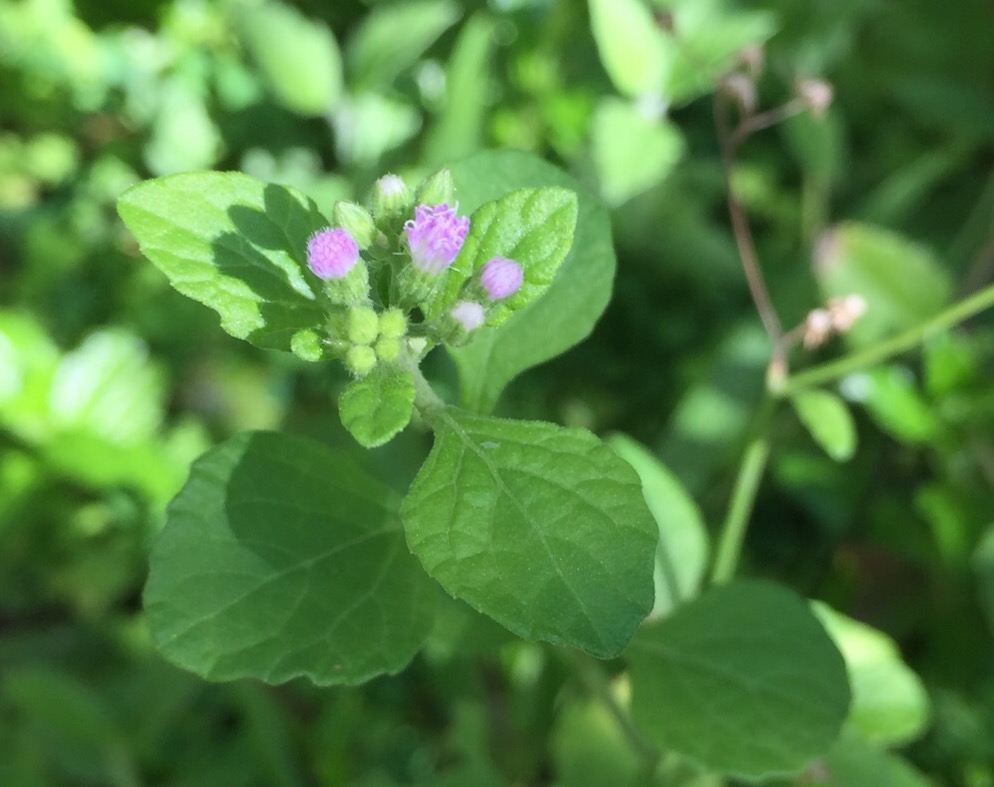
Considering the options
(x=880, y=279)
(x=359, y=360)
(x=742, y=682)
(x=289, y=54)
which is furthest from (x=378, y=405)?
(x=289, y=54)

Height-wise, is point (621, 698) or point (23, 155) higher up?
point (23, 155)

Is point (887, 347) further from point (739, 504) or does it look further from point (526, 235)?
point (526, 235)

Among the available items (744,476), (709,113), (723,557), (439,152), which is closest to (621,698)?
(723,557)

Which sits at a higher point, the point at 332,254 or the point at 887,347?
the point at 332,254

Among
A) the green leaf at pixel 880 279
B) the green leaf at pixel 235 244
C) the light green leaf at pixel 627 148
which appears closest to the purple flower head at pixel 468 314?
the green leaf at pixel 235 244

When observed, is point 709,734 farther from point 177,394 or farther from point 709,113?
point 709,113

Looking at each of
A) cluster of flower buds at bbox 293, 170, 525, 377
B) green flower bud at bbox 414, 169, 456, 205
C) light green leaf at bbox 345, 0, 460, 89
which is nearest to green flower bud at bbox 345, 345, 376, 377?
cluster of flower buds at bbox 293, 170, 525, 377
